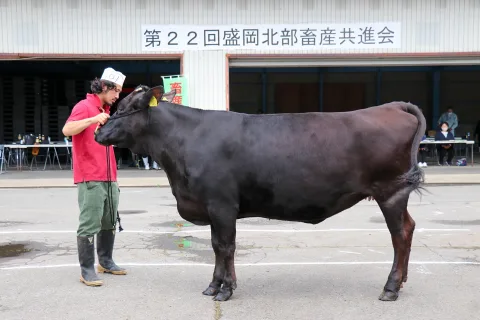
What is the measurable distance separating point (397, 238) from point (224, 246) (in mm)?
1585

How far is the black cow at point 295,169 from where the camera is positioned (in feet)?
16.5

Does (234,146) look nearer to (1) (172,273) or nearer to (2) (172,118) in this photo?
(2) (172,118)

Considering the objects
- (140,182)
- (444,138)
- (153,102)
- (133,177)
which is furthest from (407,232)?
(444,138)

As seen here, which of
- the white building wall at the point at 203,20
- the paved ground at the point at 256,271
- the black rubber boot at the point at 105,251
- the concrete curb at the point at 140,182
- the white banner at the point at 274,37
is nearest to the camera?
the paved ground at the point at 256,271

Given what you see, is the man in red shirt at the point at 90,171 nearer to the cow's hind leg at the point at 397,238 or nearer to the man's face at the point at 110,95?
the man's face at the point at 110,95

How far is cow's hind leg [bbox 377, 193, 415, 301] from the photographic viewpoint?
5.07 m

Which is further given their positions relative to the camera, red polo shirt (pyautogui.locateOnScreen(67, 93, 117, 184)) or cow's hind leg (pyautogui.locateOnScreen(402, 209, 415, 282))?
red polo shirt (pyautogui.locateOnScreen(67, 93, 117, 184))

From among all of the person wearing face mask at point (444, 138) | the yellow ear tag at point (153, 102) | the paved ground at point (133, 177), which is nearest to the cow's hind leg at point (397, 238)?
the yellow ear tag at point (153, 102)

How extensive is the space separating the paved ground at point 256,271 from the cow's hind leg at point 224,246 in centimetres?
11

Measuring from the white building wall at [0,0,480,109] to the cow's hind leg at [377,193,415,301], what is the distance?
43.7ft

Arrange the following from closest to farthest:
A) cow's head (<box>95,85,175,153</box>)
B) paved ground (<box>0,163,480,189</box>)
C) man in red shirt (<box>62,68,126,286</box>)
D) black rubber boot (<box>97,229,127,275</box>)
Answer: cow's head (<box>95,85,175,153</box>), man in red shirt (<box>62,68,126,286</box>), black rubber boot (<box>97,229,127,275</box>), paved ground (<box>0,163,480,189</box>)

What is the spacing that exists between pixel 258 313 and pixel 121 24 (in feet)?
47.6

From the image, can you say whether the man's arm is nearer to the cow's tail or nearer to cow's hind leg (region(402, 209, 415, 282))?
the cow's tail

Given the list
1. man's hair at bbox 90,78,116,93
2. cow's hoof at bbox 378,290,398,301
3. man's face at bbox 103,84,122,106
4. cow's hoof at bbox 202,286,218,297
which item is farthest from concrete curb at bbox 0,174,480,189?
cow's hoof at bbox 378,290,398,301
